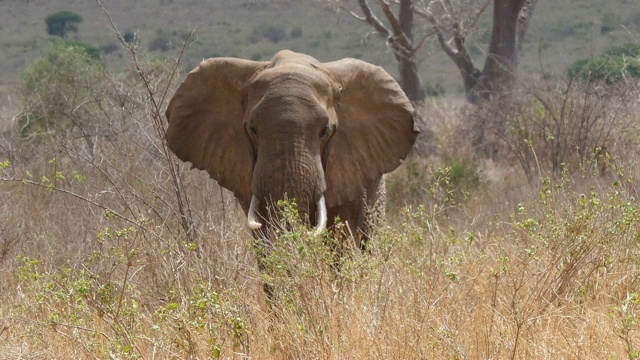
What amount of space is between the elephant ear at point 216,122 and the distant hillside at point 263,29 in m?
32.2

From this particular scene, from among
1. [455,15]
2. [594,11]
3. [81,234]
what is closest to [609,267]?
[81,234]

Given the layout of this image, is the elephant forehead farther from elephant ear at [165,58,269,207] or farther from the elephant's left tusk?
the elephant's left tusk

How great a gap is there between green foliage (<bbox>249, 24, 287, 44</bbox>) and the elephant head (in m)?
39.7

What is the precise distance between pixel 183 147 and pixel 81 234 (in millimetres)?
1502

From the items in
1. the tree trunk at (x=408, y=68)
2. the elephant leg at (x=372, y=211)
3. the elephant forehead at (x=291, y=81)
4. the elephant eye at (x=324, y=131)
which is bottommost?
the tree trunk at (x=408, y=68)

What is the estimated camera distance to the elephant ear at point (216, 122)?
8.24 m

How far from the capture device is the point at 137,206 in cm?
877

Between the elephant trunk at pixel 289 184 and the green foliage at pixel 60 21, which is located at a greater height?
the elephant trunk at pixel 289 184

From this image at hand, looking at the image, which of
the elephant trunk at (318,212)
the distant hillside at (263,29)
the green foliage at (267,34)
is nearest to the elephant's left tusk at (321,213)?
the elephant trunk at (318,212)

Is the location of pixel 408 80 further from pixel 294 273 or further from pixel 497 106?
pixel 294 273

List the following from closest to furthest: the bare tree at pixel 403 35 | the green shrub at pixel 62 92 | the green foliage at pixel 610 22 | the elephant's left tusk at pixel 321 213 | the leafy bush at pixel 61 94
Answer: the elephant's left tusk at pixel 321 213 < the leafy bush at pixel 61 94 < the green shrub at pixel 62 92 < the bare tree at pixel 403 35 < the green foliage at pixel 610 22

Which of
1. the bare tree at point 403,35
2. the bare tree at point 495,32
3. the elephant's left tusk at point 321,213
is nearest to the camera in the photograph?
the elephant's left tusk at point 321,213

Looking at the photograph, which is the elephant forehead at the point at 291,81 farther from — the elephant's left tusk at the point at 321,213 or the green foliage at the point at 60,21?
the green foliage at the point at 60,21

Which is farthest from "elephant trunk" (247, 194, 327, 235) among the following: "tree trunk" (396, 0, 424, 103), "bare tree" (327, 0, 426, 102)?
"tree trunk" (396, 0, 424, 103)
